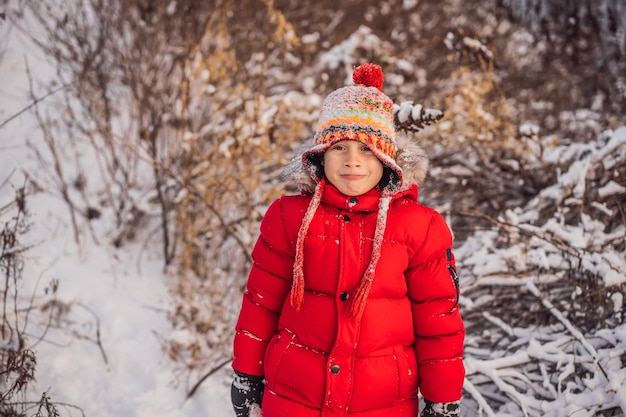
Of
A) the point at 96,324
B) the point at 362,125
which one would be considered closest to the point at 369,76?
the point at 362,125

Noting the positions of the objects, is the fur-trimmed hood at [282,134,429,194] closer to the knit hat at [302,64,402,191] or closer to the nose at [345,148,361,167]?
the knit hat at [302,64,402,191]

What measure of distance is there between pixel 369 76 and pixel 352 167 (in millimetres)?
397

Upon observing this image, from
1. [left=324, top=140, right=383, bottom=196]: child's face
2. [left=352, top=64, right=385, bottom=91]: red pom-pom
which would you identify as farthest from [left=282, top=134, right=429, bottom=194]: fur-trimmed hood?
[left=352, top=64, right=385, bottom=91]: red pom-pom

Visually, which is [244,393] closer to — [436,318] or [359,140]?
[436,318]

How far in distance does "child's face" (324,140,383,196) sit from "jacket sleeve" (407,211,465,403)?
0.28m

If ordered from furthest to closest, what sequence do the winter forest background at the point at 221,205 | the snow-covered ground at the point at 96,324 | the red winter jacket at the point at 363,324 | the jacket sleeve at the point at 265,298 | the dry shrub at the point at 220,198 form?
the dry shrub at the point at 220,198, the snow-covered ground at the point at 96,324, the winter forest background at the point at 221,205, the jacket sleeve at the point at 265,298, the red winter jacket at the point at 363,324

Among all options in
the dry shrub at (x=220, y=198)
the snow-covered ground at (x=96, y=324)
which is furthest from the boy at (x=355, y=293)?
the dry shrub at (x=220, y=198)

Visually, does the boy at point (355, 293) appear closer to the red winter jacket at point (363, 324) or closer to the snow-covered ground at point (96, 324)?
the red winter jacket at point (363, 324)

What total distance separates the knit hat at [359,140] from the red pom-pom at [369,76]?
0.09 feet

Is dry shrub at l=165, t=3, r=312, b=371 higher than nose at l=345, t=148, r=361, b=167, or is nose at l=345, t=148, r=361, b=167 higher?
dry shrub at l=165, t=3, r=312, b=371

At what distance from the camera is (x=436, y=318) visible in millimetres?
1729

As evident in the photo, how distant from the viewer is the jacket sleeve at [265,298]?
6.07 ft

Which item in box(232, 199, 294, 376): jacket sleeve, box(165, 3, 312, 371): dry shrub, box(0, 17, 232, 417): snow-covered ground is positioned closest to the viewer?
box(232, 199, 294, 376): jacket sleeve

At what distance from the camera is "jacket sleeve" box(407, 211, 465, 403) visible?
1717 millimetres
